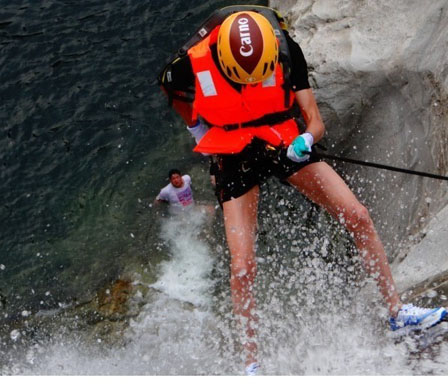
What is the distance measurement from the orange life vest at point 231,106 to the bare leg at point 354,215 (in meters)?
0.41

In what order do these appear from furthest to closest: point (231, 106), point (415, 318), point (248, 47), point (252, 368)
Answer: point (231, 106), point (252, 368), point (248, 47), point (415, 318)

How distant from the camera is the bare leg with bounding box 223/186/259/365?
551 cm

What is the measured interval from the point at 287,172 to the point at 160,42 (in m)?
4.59

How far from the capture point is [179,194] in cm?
817

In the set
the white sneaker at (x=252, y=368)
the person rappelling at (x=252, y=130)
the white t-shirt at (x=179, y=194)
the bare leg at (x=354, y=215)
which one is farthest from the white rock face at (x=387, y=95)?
the white t-shirt at (x=179, y=194)

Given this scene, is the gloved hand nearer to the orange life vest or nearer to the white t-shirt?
the orange life vest

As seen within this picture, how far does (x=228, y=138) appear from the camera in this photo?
5863 mm

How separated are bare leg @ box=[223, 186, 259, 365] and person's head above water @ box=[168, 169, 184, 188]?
232cm

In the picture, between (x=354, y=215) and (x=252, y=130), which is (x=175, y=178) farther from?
(x=354, y=215)

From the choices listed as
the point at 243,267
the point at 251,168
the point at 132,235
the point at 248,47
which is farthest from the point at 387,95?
the point at 132,235

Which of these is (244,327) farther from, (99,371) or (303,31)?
(303,31)

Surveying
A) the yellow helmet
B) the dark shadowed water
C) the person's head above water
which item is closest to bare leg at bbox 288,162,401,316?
the yellow helmet

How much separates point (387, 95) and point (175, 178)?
2.81 metres

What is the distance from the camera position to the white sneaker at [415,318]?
190 inches
